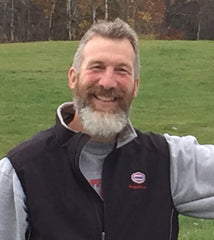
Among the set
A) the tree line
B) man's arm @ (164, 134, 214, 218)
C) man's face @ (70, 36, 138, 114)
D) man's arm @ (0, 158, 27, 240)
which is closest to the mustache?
man's face @ (70, 36, 138, 114)

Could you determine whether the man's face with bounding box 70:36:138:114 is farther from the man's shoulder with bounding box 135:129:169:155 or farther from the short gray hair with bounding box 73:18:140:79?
the man's shoulder with bounding box 135:129:169:155

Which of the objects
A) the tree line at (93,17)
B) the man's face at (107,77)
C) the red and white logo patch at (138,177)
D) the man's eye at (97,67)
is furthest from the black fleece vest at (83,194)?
the tree line at (93,17)

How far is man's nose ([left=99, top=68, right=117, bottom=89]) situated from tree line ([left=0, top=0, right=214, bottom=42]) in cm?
3498

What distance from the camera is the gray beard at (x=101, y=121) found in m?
2.58

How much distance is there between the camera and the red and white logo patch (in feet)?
8.45

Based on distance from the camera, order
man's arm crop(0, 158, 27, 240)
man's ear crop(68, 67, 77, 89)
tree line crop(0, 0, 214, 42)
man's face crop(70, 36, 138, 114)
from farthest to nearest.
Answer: tree line crop(0, 0, 214, 42), man's ear crop(68, 67, 77, 89), man's face crop(70, 36, 138, 114), man's arm crop(0, 158, 27, 240)

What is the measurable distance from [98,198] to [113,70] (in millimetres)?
509

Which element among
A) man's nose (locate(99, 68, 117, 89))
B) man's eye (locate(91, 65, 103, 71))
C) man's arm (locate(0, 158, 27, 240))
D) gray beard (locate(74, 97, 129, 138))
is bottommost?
man's arm (locate(0, 158, 27, 240))

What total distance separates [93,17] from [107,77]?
36.7m

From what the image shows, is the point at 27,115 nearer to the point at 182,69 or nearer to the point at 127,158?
the point at 182,69

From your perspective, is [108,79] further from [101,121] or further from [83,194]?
[83,194]

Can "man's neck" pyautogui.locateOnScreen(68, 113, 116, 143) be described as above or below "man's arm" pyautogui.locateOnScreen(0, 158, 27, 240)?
above

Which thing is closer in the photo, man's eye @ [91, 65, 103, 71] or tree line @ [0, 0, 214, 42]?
man's eye @ [91, 65, 103, 71]

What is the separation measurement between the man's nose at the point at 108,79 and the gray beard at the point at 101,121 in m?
0.11
